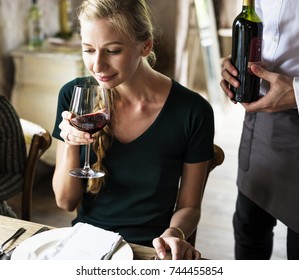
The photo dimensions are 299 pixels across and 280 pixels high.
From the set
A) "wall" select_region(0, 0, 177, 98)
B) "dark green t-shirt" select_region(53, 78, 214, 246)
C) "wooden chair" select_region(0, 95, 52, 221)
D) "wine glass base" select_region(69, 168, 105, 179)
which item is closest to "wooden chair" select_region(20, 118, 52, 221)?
"wooden chair" select_region(0, 95, 52, 221)

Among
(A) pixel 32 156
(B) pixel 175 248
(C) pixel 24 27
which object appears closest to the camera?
(B) pixel 175 248

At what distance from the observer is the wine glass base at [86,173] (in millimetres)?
1234

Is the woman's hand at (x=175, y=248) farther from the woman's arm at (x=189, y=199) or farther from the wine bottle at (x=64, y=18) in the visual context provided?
the wine bottle at (x=64, y=18)

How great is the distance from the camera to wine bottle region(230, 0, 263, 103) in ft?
4.14

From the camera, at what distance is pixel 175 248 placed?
3.52ft

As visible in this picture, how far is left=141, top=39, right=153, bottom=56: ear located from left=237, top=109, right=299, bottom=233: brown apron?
15.9 inches

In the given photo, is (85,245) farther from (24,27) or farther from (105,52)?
(24,27)

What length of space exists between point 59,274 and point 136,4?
26.0 inches

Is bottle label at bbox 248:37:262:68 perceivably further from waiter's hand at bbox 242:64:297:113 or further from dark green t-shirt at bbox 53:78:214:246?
dark green t-shirt at bbox 53:78:214:246

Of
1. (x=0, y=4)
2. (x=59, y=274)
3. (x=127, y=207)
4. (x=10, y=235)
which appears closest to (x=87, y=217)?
(x=127, y=207)

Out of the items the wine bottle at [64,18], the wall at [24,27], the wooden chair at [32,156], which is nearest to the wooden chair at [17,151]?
the wooden chair at [32,156]

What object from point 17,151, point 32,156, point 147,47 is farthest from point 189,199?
point 17,151

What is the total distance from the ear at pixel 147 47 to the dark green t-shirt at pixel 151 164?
0.11 meters

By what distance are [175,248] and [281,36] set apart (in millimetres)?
636
